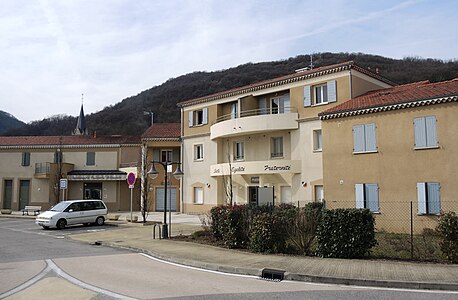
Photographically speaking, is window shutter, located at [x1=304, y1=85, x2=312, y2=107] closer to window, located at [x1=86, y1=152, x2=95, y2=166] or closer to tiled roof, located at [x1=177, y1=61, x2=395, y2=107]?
tiled roof, located at [x1=177, y1=61, x2=395, y2=107]

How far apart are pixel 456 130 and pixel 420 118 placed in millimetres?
1655

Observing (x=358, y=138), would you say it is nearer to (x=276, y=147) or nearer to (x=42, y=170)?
(x=276, y=147)

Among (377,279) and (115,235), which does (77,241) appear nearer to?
(115,235)

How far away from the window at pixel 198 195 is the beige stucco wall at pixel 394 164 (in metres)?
15.3

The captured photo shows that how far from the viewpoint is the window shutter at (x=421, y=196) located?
758 inches

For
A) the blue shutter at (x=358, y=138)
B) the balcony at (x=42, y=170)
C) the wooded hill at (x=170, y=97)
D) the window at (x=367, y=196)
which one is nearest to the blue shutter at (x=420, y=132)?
the blue shutter at (x=358, y=138)

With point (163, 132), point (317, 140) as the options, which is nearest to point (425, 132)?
point (317, 140)

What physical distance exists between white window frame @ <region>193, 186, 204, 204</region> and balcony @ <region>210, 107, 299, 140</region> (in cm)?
496

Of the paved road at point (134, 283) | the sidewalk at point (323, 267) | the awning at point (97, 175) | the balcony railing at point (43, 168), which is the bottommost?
the paved road at point (134, 283)

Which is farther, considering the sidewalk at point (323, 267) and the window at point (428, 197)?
the window at point (428, 197)

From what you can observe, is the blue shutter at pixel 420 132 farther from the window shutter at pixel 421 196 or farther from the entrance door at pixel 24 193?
the entrance door at pixel 24 193

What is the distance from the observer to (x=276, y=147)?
102 ft

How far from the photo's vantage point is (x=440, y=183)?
18.9 m

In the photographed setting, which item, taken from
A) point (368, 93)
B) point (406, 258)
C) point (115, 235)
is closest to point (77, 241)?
point (115, 235)
